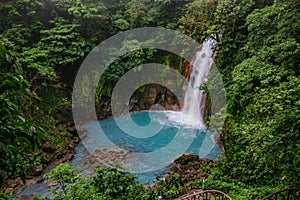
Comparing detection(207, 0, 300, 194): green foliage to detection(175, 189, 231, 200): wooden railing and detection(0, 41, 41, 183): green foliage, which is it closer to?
detection(175, 189, 231, 200): wooden railing

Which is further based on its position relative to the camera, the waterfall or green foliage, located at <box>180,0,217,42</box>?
the waterfall

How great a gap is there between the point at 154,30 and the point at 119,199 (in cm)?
1038

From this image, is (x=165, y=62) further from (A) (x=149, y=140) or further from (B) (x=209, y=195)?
(B) (x=209, y=195)

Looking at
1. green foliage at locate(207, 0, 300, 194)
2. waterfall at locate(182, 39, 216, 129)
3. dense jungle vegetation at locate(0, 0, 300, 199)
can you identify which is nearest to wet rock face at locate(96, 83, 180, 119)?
dense jungle vegetation at locate(0, 0, 300, 199)

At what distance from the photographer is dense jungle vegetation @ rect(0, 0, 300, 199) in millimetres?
2526

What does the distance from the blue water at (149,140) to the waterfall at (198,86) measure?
0.51m

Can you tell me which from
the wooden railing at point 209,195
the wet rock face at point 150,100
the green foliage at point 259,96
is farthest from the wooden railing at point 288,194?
the wet rock face at point 150,100

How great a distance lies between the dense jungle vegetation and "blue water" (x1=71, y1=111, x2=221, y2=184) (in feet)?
5.00

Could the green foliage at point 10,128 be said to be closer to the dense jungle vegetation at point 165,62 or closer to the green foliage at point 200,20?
the dense jungle vegetation at point 165,62

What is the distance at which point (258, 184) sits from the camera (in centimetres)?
523

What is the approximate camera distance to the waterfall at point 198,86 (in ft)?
34.3

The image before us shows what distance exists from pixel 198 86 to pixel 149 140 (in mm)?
3213

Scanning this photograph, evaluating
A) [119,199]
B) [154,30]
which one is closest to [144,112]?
[154,30]

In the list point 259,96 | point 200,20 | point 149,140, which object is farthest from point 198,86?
point 259,96
